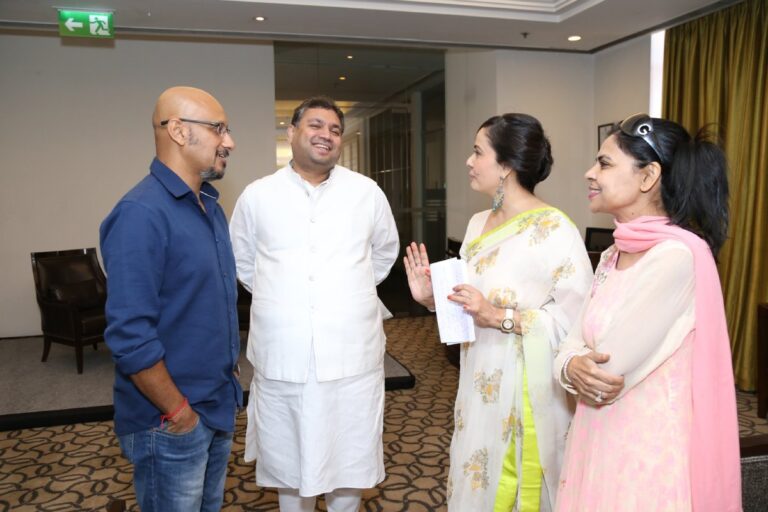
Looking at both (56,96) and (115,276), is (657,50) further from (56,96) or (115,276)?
(56,96)

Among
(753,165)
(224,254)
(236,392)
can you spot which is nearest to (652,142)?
(224,254)

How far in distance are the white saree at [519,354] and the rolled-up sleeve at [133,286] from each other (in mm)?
Answer: 1057

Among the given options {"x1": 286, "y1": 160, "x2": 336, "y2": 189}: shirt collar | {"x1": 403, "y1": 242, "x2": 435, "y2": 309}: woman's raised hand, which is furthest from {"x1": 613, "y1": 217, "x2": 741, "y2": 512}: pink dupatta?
{"x1": 286, "y1": 160, "x2": 336, "y2": 189}: shirt collar

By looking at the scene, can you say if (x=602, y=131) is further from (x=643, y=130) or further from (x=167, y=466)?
(x=167, y=466)

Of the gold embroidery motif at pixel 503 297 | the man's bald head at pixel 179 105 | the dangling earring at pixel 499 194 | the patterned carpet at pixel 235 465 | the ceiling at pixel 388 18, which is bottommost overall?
the patterned carpet at pixel 235 465

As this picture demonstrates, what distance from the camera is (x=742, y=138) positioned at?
457 centimetres

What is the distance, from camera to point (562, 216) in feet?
6.30

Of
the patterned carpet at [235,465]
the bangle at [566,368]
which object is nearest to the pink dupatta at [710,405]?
the bangle at [566,368]

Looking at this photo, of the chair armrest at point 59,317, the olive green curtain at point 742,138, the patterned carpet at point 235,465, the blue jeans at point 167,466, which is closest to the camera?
the blue jeans at point 167,466

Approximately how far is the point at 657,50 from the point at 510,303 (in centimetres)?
472

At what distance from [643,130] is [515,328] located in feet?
2.41

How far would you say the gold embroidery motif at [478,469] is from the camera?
1947mm

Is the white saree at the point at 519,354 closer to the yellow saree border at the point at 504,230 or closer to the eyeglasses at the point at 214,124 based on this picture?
the yellow saree border at the point at 504,230

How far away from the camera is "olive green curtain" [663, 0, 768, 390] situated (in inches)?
174
